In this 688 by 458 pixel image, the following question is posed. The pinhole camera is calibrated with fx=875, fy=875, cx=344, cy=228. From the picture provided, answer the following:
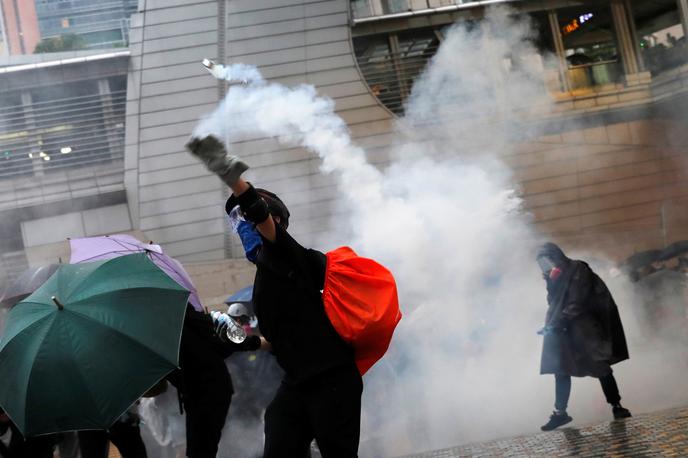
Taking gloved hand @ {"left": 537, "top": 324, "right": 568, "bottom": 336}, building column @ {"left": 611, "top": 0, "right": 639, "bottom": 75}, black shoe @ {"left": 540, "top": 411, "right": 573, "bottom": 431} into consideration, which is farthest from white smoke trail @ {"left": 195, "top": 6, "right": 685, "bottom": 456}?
building column @ {"left": 611, "top": 0, "right": 639, "bottom": 75}

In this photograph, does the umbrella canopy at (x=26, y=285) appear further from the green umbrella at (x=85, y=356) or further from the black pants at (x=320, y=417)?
the black pants at (x=320, y=417)

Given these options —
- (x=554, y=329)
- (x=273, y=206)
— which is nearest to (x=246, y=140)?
(x=554, y=329)

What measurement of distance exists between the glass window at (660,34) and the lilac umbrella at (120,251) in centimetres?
940

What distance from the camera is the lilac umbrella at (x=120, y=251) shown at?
15.4 feet

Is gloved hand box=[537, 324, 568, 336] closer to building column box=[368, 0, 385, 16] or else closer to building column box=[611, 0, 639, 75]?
building column box=[368, 0, 385, 16]

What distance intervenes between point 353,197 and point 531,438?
144 inches

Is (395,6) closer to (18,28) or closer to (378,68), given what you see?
(378,68)

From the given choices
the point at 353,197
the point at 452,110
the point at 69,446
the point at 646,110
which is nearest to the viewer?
Result: the point at 69,446

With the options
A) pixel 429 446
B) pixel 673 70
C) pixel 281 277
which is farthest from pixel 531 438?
pixel 673 70

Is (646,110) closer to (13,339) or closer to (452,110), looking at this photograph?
(452,110)

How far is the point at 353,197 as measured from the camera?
8.66m

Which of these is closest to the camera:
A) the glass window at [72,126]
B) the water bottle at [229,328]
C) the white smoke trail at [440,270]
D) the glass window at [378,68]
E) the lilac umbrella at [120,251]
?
the water bottle at [229,328]

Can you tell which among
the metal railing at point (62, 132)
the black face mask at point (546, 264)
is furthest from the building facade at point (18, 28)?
the black face mask at point (546, 264)

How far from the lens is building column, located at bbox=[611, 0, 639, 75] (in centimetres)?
1250
